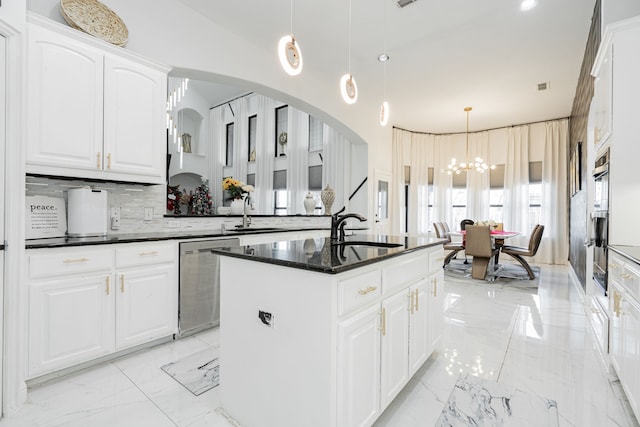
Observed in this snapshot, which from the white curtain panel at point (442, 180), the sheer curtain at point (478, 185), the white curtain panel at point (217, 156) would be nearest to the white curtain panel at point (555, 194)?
the sheer curtain at point (478, 185)

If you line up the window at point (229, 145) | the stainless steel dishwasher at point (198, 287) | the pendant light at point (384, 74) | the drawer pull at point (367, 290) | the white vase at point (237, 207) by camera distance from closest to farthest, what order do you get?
the drawer pull at point (367, 290)
the stainless steel dishwasher at point (198, 287)
the pendant light at point (384, 74)
the white vase at point (237, 207)
the window at point (229, 145)

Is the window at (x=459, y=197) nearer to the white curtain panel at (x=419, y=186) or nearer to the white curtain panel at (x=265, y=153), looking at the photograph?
the white curtain panel at (x=419, y=186)

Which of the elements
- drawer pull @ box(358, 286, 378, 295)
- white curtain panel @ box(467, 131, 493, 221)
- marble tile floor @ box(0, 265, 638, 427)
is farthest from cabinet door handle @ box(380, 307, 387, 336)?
white curtain panel @ box(467, 131, 493, 221)

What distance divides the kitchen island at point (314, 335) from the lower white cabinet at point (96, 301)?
1.04 meters

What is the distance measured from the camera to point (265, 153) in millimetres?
7793

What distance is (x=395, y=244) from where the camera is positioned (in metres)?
2.07

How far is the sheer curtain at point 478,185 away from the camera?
773 cm

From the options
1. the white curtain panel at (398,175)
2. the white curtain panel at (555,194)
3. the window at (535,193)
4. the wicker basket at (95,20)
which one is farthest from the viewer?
the white curtain panel at (398,175)

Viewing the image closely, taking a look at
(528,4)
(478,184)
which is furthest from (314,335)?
(478,184)

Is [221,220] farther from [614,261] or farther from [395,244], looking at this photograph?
[614,261]

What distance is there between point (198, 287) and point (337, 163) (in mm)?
4146

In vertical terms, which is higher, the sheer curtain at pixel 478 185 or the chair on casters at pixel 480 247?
the sheer curtain at pixel 478 185

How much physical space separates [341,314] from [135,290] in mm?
1807

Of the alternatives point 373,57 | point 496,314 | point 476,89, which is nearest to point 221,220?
point 373,57
